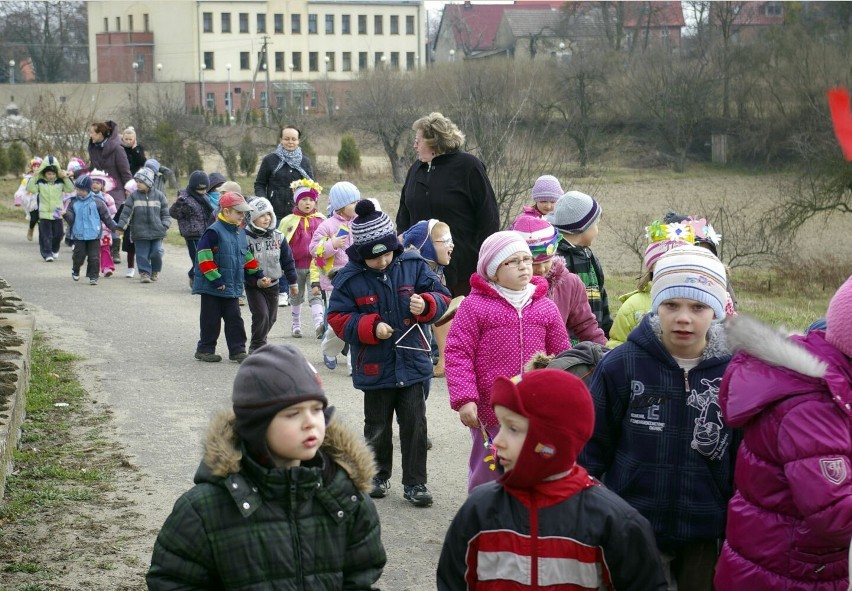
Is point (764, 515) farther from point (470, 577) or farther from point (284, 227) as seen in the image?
point (284, 227)

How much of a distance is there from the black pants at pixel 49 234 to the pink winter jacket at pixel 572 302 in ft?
45.6

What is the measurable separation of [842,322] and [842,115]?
2.38 feet

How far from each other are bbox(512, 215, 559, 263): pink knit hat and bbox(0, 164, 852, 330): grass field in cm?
700

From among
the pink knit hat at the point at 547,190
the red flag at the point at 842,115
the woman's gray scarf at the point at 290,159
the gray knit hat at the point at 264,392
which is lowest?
the gray knit hat at the point at 264,392

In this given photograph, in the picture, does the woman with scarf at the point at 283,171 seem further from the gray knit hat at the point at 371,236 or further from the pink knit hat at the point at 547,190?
the gray knit hat at the point at 371,236

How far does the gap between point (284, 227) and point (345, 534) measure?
944cm

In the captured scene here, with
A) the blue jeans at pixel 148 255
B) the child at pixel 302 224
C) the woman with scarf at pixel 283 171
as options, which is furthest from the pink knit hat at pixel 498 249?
the blue jeans at pixel 148 255

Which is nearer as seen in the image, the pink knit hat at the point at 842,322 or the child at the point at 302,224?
the pink knit hat at the point at 842,322

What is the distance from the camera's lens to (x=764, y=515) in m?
3.52

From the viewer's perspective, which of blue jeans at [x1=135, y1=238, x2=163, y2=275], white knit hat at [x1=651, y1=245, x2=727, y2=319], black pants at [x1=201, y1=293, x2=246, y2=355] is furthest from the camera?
blue jeans at [x1=135, y1=238, x2=163, y2=275]

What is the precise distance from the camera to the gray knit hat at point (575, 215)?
23.2 feet

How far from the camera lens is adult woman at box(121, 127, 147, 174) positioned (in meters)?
18.8

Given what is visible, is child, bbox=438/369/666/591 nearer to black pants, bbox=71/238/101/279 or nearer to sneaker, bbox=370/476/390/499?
sneaker, bbox=370/476/390/499

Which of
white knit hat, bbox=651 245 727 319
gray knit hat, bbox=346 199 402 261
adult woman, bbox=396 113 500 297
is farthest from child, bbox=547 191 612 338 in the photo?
white knit hat, bbox=651 245 727 319
